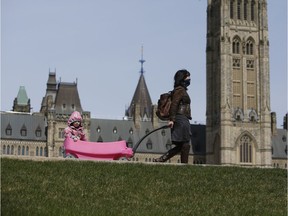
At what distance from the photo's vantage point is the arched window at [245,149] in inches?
3452

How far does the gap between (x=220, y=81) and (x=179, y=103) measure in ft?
231

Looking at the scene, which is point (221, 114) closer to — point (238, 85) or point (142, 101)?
point (238, 85)

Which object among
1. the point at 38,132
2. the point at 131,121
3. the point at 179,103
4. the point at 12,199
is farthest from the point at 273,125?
the point at 12,199

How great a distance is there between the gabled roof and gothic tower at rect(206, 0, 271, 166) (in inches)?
638

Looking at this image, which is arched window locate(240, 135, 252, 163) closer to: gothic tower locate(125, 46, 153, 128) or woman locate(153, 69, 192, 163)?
gothic tower locate(125, 46, 153, 128)

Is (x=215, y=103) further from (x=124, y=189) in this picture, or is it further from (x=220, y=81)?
(x=124, y=189)

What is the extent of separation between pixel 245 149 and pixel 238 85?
307 inches

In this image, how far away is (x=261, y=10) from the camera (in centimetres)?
9200

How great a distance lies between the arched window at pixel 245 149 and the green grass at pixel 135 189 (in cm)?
7032

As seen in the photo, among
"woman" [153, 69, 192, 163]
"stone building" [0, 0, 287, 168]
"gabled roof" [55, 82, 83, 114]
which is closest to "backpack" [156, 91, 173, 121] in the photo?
"woman" [153, 69, 192, 163]

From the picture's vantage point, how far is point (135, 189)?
1492 centimetres

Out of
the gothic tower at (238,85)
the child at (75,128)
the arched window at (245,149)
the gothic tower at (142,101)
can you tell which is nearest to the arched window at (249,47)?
the gothic tower at (238,85)

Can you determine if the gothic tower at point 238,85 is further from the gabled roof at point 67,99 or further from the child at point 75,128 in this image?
the child at point 75,128

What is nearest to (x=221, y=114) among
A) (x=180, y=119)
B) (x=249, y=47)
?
(x=249, y=47)
